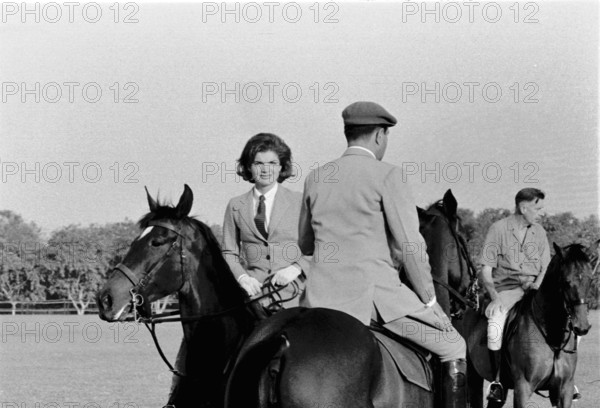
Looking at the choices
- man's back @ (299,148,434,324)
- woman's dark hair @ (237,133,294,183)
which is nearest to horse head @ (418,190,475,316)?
woman's dark hair @ (237,133,294,183)

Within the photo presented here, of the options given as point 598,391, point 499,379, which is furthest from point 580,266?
point 598,391

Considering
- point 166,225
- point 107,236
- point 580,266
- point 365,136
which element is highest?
point 365,136

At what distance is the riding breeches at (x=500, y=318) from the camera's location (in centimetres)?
1211

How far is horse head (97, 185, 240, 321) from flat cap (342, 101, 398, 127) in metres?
1.99

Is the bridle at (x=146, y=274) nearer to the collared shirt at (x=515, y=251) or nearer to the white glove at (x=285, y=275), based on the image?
the white glove at (x=285, y=275)

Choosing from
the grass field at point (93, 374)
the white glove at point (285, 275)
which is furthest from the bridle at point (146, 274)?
the grass field at point (93, 374)

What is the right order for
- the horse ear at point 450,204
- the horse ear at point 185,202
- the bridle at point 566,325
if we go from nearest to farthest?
the horse ear at point 185,202
the horse ear at point 450,204
the bridle at point 566,325

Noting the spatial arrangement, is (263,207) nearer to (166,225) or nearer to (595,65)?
(166,225)

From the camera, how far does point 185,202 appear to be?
7.85m

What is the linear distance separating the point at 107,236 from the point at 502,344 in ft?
165

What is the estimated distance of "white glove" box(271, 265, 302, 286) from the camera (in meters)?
7.98

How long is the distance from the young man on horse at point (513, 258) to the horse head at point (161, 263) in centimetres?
538

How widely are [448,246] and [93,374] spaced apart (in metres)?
13.9

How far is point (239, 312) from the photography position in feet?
25.5
